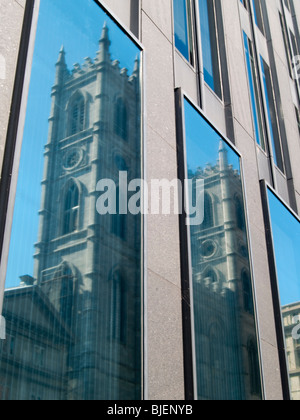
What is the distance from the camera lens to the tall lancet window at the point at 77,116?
752 cm

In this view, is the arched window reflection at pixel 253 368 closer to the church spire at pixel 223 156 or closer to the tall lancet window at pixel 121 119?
the church spire at pixel 223 156

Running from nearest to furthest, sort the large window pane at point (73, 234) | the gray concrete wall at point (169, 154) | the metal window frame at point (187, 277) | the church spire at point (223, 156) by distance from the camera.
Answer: the large window pane at point (73, 234), the gray concrete wall at point (169, 154), the metal window frame at point (187, 277), the church spire at point (223, 156)

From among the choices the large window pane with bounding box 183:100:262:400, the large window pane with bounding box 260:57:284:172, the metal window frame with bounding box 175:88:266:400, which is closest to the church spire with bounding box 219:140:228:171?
the large window pane with bounding box 183:100:262:400

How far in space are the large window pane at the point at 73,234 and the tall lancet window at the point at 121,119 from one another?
18 millimetres

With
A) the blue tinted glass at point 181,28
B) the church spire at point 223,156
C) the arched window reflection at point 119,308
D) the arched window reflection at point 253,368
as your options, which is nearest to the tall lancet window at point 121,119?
the arched window reflection at point 119,308

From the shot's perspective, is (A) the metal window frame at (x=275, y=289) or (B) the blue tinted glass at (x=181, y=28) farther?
(B) the blue tinted glass at (x=181, y=28)

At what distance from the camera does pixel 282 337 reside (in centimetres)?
1172

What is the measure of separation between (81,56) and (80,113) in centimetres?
100

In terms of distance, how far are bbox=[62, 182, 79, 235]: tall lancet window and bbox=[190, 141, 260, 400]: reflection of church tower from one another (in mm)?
2870

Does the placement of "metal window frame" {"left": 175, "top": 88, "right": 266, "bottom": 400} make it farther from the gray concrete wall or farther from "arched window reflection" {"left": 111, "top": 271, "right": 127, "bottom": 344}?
"arched window reflection" {"left": 111, "top": 271, "right": 127, "bottom": 344}

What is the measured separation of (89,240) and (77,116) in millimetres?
1663

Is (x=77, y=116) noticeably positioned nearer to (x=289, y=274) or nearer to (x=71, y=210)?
(x=71, y=210)

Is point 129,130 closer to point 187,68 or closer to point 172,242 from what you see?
point 172,242
